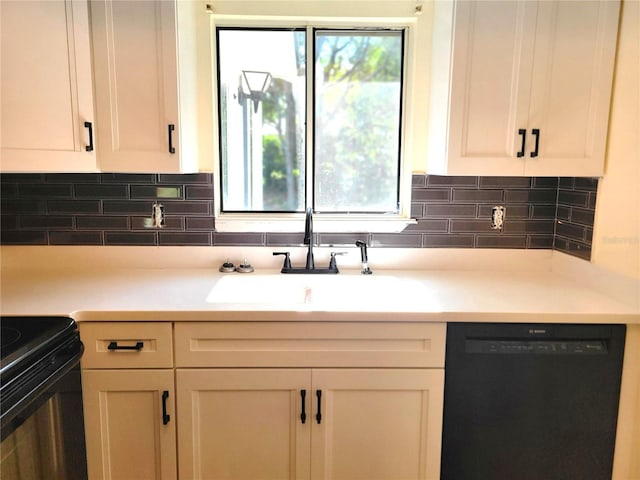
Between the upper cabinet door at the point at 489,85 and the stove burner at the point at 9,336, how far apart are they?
1.57 m

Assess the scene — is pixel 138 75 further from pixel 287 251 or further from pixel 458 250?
pixel 458 250

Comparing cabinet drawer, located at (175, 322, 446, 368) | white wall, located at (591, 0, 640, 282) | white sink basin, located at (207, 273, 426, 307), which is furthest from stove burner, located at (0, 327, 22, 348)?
white wall, located at (591, 0, 640, 282)

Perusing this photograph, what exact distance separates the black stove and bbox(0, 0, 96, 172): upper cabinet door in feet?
1.83

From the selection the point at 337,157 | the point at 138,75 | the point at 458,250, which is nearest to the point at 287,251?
the point at 337,157

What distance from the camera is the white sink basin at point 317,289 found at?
5.70 ft

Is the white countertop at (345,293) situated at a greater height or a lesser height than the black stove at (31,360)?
greater

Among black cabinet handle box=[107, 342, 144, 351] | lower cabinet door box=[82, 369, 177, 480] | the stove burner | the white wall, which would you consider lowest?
lower cabinet door box=[82, 369, 177, 480]

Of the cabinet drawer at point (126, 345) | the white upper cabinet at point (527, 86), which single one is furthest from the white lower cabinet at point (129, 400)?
the white upper cabinet at point (527, 86)

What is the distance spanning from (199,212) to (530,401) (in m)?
1.54

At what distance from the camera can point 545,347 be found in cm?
158

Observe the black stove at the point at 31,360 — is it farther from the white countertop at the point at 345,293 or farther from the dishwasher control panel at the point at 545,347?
the dishwasher control panel at the point at 545,347

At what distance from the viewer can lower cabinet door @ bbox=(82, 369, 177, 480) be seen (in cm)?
158

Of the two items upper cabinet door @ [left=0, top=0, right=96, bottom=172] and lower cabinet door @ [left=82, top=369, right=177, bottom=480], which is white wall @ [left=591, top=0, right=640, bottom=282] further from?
upper cabinet door @ [left=0, top=0, right=96, bottom=172]

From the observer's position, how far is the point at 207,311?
5.05 ft
